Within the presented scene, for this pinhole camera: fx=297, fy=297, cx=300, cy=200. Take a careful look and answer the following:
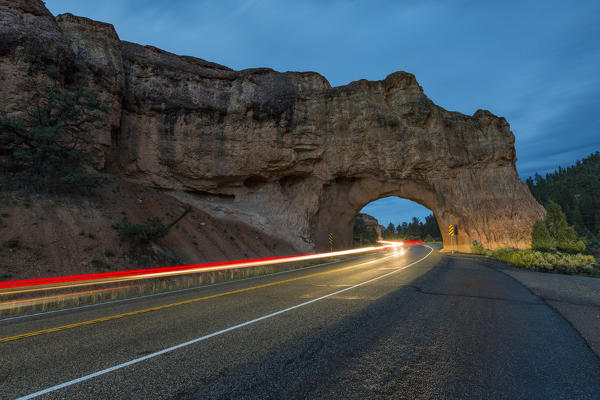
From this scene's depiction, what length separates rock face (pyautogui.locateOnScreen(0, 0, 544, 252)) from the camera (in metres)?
29.2

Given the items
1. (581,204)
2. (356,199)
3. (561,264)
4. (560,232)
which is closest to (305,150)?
(356,199)

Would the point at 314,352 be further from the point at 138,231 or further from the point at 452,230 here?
the point at 452,230

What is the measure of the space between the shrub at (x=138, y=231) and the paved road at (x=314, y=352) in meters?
11.5

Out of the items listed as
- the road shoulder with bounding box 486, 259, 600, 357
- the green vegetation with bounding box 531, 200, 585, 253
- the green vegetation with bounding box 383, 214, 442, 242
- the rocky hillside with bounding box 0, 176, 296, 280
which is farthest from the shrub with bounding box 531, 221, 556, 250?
the green vegetation with bounding box 383, 214, 442, 242

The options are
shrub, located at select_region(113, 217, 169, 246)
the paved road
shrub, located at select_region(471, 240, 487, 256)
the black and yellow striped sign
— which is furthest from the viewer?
the black and yellow striped sign

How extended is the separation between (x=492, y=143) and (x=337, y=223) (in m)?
20.0

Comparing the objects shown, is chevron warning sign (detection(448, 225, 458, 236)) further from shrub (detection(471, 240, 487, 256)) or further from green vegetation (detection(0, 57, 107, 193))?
green vegetation (detection(0, 57, 107, 193))

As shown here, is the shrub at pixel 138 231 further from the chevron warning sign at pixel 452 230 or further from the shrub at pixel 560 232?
the shrub at pixel 560 232

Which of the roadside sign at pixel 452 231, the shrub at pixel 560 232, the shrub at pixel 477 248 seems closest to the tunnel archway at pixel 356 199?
the roadside sign at pixel 452 231

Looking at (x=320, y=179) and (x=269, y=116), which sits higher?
(x=269, y=116)

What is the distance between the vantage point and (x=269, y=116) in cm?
3175

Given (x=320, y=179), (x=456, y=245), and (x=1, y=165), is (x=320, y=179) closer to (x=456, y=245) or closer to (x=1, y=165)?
(x=456, y=245)

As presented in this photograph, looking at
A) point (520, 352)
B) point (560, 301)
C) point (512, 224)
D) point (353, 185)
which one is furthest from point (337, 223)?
point (520, 352)

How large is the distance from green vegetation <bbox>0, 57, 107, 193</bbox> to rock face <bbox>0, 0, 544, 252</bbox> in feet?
19.2
